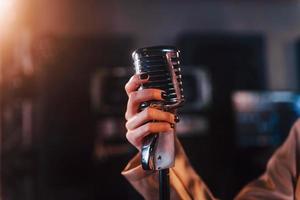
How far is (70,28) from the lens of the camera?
80.0 inches

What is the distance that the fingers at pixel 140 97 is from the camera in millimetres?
478

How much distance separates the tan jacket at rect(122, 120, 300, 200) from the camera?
2.15 feet

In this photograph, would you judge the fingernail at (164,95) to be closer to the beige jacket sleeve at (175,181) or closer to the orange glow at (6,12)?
the beige jacket sleeve at (175,181)

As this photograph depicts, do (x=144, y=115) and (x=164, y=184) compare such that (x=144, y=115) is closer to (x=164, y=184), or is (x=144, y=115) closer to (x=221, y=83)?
(x=164, y=184)

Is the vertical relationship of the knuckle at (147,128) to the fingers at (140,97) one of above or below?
below

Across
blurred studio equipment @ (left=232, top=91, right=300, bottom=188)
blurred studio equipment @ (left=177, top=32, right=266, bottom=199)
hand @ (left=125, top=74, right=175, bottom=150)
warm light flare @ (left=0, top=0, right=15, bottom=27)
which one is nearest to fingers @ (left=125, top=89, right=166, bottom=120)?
hand @ (left=125, top=74, right=175, bottom=150)

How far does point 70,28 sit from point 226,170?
0.93 m

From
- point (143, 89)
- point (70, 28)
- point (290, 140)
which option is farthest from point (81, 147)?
point (143, 89)

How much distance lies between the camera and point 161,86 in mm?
481

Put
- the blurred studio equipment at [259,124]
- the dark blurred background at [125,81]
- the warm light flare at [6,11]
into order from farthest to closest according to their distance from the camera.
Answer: the blurred studio equipment at [259,124] < the dark blurred background at [125,81] < the warm light flare at [6,11]

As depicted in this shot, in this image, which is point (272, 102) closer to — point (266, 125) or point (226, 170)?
point (266, 125)

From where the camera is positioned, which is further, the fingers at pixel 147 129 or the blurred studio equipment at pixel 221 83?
the blurred studio equipment at pixel 221 83

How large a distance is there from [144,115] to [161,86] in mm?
36

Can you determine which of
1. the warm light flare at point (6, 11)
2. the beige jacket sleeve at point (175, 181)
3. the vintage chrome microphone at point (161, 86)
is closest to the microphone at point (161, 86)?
the vintage chrome microphone at point (161, 86)
